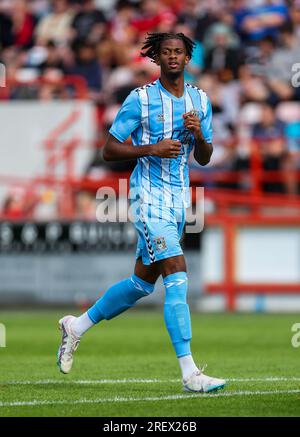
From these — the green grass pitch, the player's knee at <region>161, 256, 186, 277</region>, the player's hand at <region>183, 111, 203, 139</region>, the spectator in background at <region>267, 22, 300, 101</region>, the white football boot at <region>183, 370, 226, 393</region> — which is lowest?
the green grass pitch

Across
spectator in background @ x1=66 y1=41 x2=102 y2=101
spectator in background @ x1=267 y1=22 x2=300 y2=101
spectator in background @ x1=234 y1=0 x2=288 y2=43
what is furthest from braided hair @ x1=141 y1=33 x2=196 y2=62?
spectator in background @ x1=66 y1=41 x2=102 y2=101

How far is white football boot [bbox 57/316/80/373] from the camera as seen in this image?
8.63 metres

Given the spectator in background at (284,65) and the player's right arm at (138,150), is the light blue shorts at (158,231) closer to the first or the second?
the player's right arm at (138,150)

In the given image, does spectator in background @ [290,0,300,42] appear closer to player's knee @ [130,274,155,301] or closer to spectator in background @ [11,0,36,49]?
spectator in background @ [11,0,36,49]

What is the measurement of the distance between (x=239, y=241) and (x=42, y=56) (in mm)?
6362

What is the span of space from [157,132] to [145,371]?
217 centimetres

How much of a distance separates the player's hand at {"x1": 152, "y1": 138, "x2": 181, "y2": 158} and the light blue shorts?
386mm

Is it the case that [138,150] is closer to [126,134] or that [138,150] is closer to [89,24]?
[126,134]

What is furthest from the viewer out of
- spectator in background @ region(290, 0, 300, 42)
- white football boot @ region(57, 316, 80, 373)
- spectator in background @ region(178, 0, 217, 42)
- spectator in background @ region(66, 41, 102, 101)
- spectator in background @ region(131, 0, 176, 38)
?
spectator in background @ region(66, 41, 102, 101)

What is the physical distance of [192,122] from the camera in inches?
314

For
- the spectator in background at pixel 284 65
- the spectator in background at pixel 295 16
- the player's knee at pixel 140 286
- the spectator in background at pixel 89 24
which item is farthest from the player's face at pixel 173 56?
the spectator in background at pixel 89 24

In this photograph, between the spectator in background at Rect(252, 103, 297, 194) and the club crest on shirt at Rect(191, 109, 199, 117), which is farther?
the spectator in background at Rect(252, 103, 297, 194)

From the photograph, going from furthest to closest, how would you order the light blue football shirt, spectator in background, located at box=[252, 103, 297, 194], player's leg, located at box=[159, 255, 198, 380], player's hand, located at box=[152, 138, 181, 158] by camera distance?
1. spectator in background, located at box=[252, 103, 297, 194]
2. the light blue football shirt
3. player's hand, located at box=[152, 138, 181, 158]
4. player's leg, located at box=[159, 255, 198, 380]

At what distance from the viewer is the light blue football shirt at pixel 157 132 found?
26.8ft
